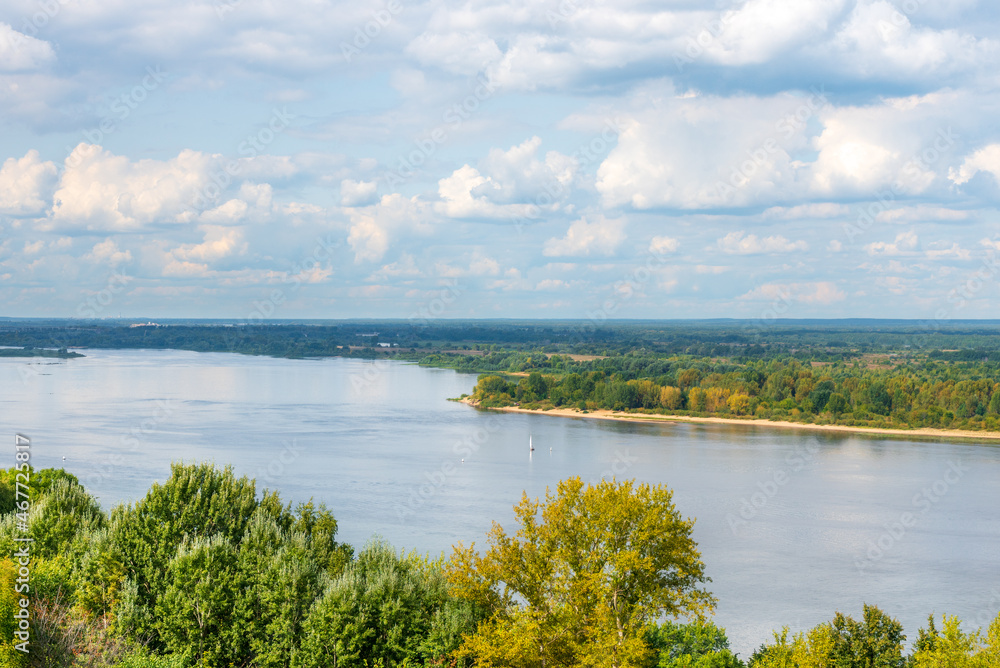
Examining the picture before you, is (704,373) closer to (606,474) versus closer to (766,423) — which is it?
(766,423)

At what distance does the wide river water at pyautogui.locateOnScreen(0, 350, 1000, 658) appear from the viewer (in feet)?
57.0

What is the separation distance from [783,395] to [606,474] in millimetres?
26031

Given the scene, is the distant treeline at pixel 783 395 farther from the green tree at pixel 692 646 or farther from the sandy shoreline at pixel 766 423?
the green tree at pixel 692 646

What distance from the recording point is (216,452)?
29875 millimetres

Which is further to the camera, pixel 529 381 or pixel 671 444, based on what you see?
pixel 529 381

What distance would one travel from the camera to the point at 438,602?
33.8 feet

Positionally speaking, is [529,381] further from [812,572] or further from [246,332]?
[246,332]

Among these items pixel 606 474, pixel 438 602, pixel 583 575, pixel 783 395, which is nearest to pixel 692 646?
pixel 583 575

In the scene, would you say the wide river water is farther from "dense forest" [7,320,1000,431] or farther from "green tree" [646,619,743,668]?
"dense forest" [7,320,1000,431]

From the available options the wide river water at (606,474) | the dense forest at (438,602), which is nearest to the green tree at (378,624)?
the dense forest at (438,602)

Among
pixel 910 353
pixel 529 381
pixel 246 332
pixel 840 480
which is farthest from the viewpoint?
pixel 246 332

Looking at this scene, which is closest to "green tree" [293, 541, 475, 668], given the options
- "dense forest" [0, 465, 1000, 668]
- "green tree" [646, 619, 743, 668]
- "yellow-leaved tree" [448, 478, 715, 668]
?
"dense forest" [0, 465, 1000, 668]

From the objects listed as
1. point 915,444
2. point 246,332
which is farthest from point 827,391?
point 246,332

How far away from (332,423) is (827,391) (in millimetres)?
26848
